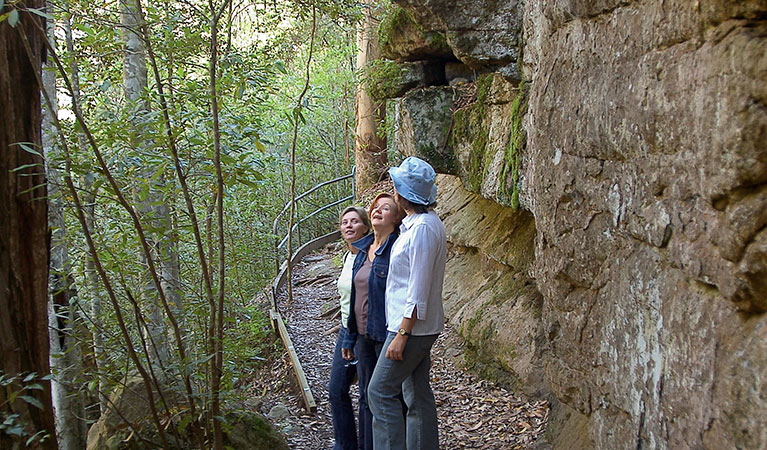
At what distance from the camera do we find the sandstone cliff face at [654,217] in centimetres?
198

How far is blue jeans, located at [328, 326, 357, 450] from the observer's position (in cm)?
464

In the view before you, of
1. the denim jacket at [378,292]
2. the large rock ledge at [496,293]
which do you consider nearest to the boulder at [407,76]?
the large rock ledge at [496,293]

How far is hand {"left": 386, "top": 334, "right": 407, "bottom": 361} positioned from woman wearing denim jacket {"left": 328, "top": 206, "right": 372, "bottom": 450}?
0.81 meters

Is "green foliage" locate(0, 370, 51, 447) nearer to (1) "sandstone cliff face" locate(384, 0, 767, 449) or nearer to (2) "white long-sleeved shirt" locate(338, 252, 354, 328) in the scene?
(2) "white long-sleeved shirt" locate(338, 252, 354, 328)

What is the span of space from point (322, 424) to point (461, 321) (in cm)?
191

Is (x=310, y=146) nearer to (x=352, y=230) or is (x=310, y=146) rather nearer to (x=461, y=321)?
(x=461, y=321)

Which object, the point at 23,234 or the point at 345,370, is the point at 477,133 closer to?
the point at 345,370

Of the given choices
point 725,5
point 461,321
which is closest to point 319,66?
point 461,321

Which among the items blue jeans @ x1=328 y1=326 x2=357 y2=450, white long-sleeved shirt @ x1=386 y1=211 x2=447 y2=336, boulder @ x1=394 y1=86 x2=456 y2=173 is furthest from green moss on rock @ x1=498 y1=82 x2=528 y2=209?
blue jeans @ x1=328 y1=326 x2=357 y2=450

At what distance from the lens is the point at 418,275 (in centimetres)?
381

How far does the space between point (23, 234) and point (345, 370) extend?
233 centimetres

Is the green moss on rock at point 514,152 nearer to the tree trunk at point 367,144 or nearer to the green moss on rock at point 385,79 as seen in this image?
the green moss on rock at point 385,79

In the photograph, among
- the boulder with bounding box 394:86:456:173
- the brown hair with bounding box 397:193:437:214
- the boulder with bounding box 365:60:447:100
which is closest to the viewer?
the brown hair with bounding box 397:193:437:214

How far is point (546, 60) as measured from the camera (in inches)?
153
